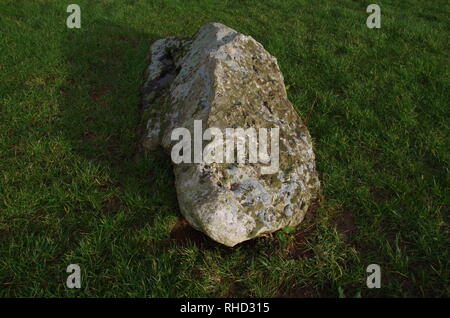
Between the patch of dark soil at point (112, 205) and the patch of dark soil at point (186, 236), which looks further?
the patch of dark soil at point (112, 205)

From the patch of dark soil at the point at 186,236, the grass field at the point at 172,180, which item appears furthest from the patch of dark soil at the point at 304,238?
the patch of dark soil at the point at 186,236

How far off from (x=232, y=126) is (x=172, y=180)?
1.03 metres

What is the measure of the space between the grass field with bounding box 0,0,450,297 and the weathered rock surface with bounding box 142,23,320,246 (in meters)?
0.31

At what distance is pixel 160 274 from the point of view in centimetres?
291

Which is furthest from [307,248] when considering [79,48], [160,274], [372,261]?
[79,48]

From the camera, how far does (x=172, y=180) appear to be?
3811 mm

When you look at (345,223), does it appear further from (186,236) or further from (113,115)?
(113,115)

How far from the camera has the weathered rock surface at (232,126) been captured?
3.01 metres

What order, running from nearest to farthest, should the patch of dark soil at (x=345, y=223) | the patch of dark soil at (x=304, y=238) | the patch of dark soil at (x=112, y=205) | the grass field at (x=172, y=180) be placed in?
the grass field at (x=172, y=180) < the patch of dark soil at (x=304, y=238) < the patch of dark soil at (x=345, y=223) < the patch of dark soil at (x=112, y=205)

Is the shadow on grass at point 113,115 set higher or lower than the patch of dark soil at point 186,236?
higher

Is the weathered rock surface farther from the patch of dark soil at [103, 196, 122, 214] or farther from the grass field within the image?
the patch of dark soil at [103, 196, 122, 214]

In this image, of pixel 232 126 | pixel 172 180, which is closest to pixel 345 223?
pixel 232 126

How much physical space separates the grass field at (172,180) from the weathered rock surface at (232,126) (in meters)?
0.31

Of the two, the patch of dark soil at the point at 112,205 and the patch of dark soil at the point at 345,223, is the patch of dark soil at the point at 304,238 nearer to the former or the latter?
the patch of dark soil at the point at 345,223
